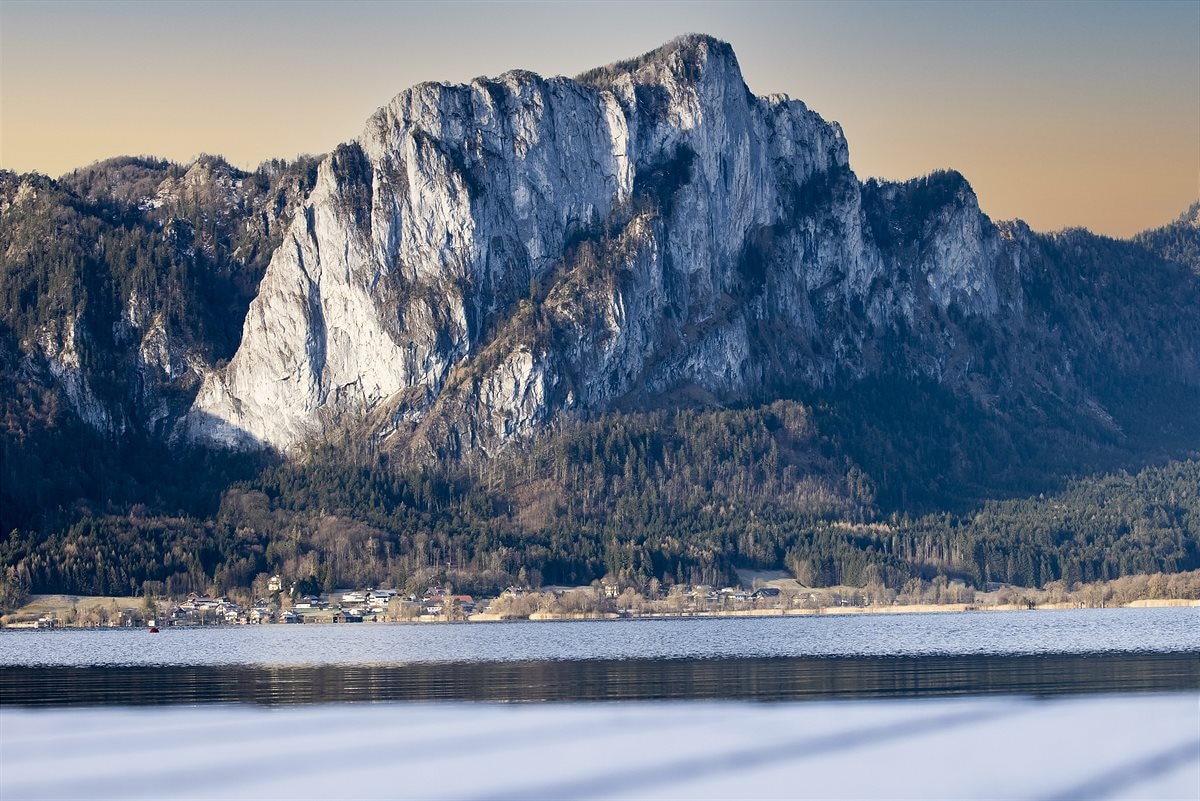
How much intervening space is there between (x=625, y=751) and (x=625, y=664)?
170 feet

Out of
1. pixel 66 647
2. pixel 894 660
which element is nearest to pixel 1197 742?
pixel 894 660

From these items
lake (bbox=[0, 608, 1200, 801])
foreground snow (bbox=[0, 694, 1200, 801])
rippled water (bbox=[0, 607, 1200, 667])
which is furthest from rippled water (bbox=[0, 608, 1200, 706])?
foreground snow (bbox=[0, 694, 1200, 801])

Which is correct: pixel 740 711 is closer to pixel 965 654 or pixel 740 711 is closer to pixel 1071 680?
pixel 1071 680

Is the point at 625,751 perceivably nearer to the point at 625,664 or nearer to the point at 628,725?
the point at 628,725

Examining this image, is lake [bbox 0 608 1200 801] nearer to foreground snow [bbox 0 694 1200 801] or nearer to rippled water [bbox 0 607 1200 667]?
foreground snow [bbox 0 694 1200 801]

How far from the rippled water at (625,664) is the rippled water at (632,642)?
0.73 ft

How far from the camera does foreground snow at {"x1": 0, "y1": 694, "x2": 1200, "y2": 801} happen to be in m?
58.2

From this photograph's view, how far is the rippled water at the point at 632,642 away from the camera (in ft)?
424

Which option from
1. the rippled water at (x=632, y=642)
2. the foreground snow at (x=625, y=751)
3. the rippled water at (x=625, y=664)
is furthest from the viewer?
the rippled water at (x=632, y=642)

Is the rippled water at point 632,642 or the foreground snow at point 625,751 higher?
the rippled water at point 632,642

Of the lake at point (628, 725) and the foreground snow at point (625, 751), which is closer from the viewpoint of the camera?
the foreground snow at point (625, 751)

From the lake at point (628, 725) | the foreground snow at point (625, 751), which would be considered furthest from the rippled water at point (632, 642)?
the foreground snow at point (625, 751)

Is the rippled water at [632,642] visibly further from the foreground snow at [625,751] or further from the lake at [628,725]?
the foreground snow at [625,751]

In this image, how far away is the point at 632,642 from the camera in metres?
155
